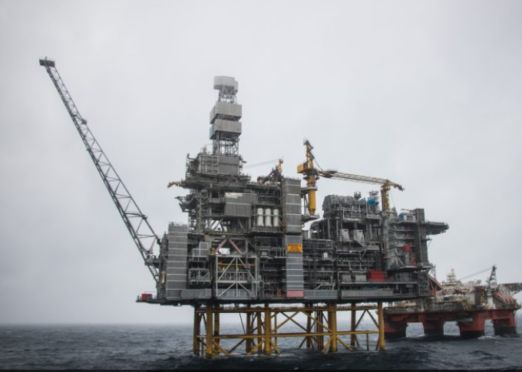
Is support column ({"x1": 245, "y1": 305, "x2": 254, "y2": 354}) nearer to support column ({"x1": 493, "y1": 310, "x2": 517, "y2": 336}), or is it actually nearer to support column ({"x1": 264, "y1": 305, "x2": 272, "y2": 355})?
support column ({"x1": 264, "y1": 305, "x2": 272, "y2": 355})

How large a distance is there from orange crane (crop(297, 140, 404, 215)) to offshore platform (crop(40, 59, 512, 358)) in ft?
0.53

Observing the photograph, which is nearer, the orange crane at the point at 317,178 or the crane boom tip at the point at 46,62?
the orange crane at the point at 317,178

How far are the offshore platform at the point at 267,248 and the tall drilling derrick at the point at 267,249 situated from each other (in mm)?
123

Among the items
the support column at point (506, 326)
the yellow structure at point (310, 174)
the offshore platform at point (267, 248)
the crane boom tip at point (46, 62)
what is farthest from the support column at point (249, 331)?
the support column at point (506, 326)

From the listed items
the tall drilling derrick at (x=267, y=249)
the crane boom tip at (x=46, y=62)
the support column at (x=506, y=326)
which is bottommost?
the support column at (x=506, y=326)

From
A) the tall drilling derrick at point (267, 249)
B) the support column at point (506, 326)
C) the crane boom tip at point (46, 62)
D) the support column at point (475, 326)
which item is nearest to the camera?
the tall drilling derrick at point (267, 249)

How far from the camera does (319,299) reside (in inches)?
2100

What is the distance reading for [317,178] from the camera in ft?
205

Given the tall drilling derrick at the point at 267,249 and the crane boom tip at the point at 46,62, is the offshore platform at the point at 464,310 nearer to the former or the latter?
the tall drilling derrick at the point at 267,249

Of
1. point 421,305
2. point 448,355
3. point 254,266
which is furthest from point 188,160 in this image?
point 421,305

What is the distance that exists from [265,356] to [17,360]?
30.9 meters

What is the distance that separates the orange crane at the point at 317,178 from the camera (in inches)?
2276

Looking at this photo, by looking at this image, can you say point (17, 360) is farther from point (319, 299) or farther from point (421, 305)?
point (421, 305)

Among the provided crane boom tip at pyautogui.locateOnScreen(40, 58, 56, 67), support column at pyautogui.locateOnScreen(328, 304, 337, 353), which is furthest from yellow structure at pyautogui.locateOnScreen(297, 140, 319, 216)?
crane boom tip at pyautogui.locateOnScreen(40, 58, 56, 67)
